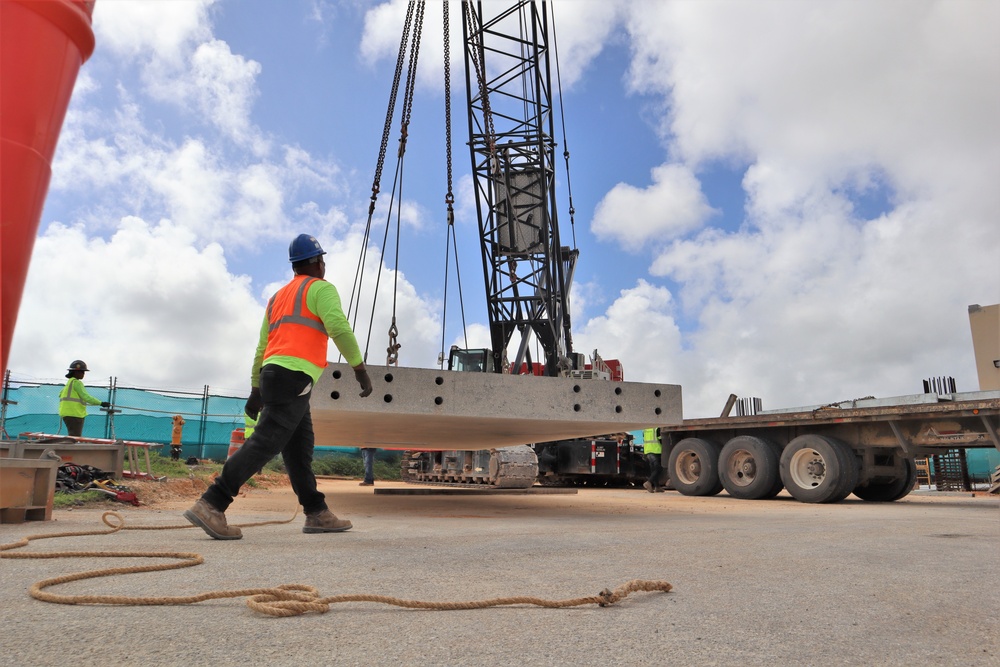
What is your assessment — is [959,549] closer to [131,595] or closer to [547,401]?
[547,401]

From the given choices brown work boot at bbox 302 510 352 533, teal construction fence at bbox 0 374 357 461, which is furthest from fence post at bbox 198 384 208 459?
brown work boot at bbox 302 510 352 533

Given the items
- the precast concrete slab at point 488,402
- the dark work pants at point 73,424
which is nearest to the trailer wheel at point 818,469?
the precast concrete slab at point 488,402

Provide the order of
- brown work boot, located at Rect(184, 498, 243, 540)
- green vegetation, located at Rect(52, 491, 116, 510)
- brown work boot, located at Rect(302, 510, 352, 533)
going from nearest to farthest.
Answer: brown work boot, located at Rect(184, 498, 243, 540)
brown work boot, located at Rect(302, 510, 352, 533)
green vegetation, located at Rect(52, 491, 116, 510)

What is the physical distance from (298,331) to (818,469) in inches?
360

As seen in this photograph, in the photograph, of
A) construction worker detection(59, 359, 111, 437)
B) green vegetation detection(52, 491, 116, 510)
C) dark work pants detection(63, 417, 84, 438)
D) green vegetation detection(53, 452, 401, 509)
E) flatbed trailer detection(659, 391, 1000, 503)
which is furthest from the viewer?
green vegetation detection(53, 452, 401, 509)

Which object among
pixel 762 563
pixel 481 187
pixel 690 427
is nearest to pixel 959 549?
pixel 762 563

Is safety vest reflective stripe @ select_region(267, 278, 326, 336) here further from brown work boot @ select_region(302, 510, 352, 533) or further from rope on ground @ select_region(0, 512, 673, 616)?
rope on ground @ select_region(0, 512, 673, 616)

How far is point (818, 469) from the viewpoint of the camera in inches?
430

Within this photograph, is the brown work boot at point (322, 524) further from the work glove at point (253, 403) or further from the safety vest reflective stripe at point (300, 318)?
the safety vest reflective stripe at point (300, 318)

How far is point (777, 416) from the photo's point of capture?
11.6 metres

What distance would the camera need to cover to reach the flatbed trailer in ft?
32.7

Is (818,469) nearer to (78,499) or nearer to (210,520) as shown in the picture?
(210,520)

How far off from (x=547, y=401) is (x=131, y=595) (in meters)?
4.24

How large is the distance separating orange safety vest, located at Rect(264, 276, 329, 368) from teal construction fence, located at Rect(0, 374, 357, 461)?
47.1 feet
